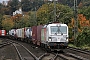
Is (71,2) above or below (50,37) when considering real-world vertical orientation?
above

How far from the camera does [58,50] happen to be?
1052 inches

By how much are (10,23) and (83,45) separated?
321 ft

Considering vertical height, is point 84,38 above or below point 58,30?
below

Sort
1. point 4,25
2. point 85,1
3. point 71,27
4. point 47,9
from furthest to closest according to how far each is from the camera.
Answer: point 85,1, point 4,25, point 47,9, point 71,27

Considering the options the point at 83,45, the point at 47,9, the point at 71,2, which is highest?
the point at 71,2

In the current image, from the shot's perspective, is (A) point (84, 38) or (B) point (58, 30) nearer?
(B) point (58, 30)

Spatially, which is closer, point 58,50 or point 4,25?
Result: point 58,50

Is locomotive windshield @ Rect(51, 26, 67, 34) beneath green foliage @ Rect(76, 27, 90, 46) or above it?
above

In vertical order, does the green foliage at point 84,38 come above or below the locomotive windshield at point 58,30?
below

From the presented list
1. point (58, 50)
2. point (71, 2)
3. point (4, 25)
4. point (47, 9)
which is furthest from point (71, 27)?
point (71, 2)

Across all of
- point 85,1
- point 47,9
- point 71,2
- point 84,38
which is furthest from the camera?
point 71,2

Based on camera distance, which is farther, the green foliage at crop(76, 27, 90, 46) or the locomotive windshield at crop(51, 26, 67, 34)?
the green foliage at crop(76, 27, 90, 46)

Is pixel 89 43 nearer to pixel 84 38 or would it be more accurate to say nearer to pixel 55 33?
pixel 84 38

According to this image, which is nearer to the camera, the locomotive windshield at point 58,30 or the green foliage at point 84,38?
the locomotive windshield at point 58,30
